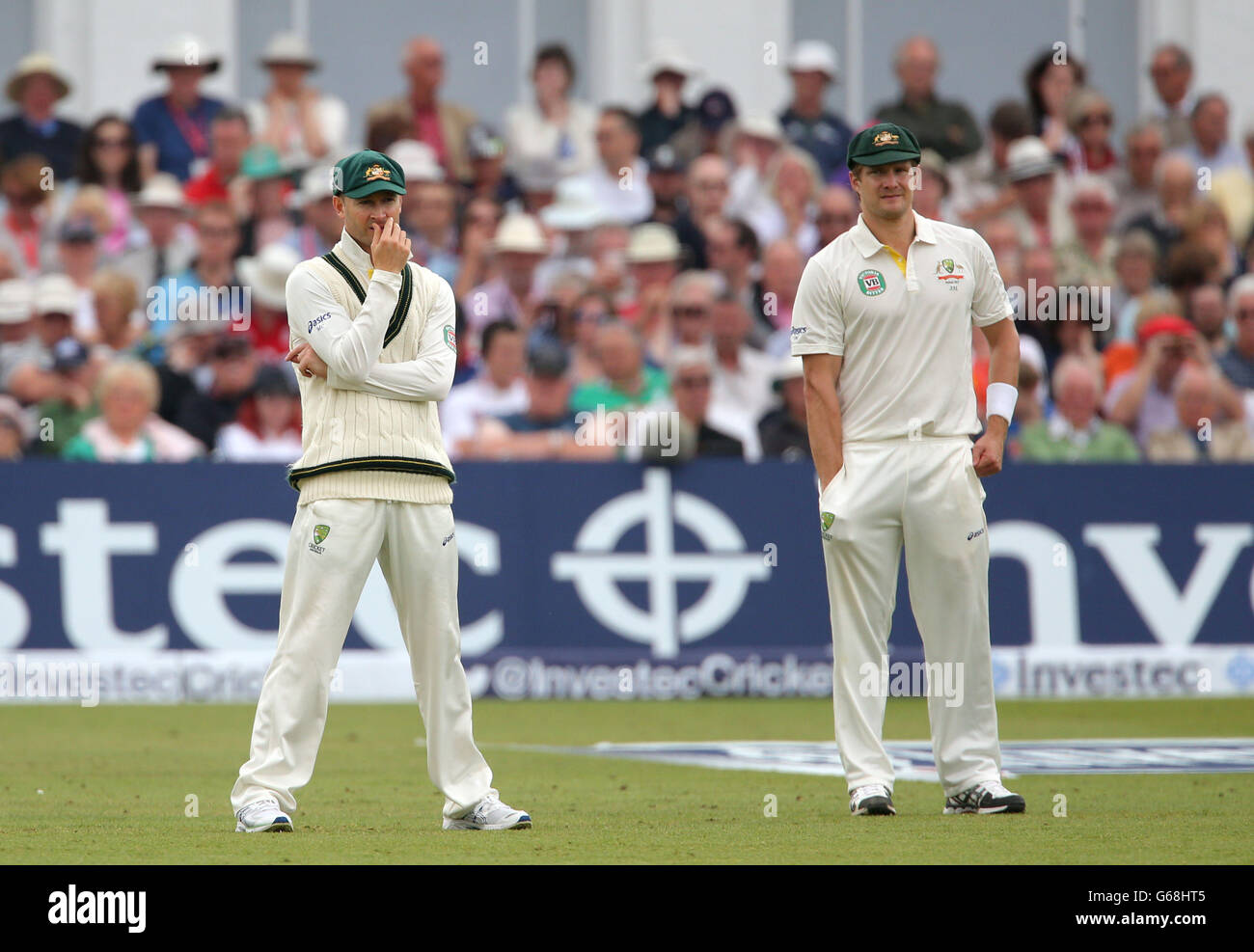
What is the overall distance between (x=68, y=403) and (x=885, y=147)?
28.6 ft

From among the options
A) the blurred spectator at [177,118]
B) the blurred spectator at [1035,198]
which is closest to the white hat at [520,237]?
the blurred spectator at [177,118]

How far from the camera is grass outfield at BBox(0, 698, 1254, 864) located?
714 cm

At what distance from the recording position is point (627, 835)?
769 cm

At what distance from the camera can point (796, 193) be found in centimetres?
1809

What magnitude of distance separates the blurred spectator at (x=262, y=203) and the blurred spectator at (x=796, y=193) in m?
4.20

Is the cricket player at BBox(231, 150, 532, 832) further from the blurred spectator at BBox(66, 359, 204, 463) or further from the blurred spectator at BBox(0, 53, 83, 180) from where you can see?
the blurred spectator at BBox(0, 53, 83, 180)

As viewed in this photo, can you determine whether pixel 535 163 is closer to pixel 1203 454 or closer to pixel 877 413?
pixel 1203 454

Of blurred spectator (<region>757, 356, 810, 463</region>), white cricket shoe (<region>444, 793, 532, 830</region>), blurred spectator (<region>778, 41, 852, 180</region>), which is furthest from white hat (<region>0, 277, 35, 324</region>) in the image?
white cricket shoe (<region>444, 793, 532, 830</region>)

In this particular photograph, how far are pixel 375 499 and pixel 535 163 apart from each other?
1125cm

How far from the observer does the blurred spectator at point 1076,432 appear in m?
15.6

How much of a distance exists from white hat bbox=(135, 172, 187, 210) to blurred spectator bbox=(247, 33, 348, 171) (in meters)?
1.15

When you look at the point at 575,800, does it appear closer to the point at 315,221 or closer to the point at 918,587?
the point at 918,587

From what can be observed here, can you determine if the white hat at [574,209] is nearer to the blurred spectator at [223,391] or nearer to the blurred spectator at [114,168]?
the blurred spectator at [223,391]
